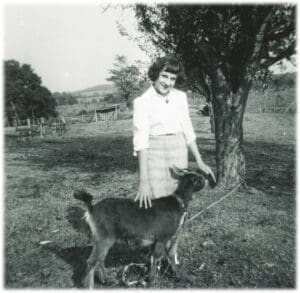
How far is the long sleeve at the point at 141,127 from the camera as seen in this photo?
4.38 meters

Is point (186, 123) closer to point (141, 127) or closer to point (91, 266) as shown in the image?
point (141, 127)

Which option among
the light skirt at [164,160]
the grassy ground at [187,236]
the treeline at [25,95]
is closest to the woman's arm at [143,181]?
the light skirt at [164,160]

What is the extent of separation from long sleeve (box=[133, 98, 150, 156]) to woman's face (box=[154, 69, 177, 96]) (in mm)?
293

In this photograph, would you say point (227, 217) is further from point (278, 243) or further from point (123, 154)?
point (123, 154)

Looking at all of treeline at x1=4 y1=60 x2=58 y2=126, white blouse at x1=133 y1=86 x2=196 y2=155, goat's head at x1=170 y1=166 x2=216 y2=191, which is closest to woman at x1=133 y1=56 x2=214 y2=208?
white blouse at x1=133 y1=86 x2=196 y2=155

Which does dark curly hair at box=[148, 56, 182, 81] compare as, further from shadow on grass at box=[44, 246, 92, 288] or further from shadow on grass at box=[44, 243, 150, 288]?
shadow on grass at box=[44, 246, 92, 288]

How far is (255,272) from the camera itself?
16.4 ft

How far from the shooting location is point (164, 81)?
4410 millimetres

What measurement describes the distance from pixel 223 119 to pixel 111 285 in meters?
5.70

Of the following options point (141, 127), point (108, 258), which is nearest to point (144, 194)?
point (141, 127)

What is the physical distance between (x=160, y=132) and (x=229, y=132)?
4.97 meters

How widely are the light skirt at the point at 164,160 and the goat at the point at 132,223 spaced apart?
0.23 m

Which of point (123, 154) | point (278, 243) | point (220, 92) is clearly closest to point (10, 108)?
point (123, 154)

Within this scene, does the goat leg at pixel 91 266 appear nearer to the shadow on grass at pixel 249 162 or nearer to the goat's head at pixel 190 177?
the goat's head at pixel 190 177
